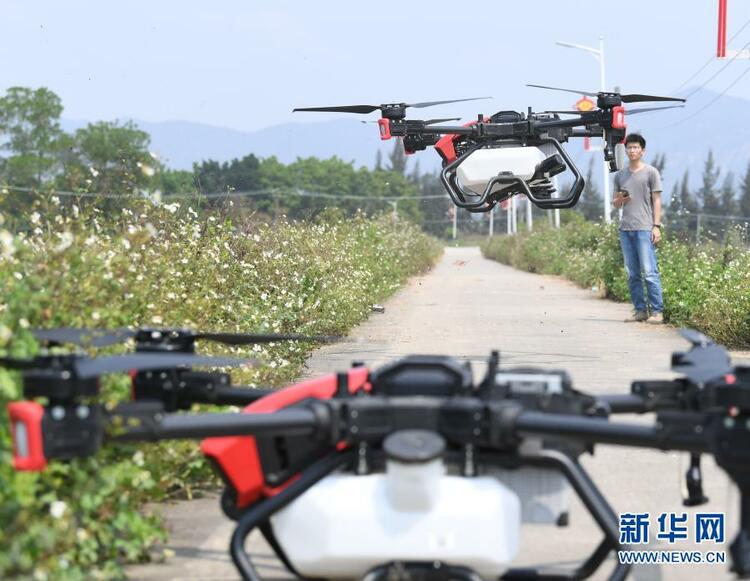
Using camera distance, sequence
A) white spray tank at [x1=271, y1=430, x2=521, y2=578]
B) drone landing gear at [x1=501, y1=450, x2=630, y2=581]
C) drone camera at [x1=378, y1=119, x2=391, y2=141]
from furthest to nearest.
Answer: drone camera at [x1=378, y1=119, x2=391, y2=141] < drone landing gear at [x1=501, y1=450, x2=630, y2=581] < white spray tank at [x1=271, y1=430, x2=521, y2=578]

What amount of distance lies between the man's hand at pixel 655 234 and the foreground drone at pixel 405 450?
11.0 m

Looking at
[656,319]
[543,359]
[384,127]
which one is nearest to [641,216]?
[656,319]

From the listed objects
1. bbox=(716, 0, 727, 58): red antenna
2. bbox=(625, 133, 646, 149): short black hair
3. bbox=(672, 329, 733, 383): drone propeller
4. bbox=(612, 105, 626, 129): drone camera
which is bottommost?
bbox=(672, 329, 733, 383): drone propeller

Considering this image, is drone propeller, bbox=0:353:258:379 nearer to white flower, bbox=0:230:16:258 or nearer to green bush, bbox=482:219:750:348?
white flower, bbox=0:230:16:258

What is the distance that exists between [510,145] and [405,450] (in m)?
7.55

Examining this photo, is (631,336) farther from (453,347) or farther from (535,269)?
(535,269)

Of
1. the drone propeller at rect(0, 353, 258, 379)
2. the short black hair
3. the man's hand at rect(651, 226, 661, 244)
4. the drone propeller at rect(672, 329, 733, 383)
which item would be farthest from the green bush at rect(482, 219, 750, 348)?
the drone propeller at rect(0, 353, 258, 379)

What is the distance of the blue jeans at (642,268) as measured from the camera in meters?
15.1

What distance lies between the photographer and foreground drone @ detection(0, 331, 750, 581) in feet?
12.4

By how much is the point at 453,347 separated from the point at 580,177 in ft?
8.78

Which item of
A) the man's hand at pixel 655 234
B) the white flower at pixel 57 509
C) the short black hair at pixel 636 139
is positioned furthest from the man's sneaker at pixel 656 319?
the white flower at pixel 57 509

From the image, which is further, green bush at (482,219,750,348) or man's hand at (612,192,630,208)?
man's hand at (612,192,630,208)

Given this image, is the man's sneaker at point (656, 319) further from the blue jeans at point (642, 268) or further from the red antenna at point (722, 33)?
the red antenna at point (722, 33)

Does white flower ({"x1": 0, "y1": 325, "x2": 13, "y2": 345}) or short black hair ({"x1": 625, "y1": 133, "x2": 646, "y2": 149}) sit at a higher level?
short black hair ({"x1": 625, "y1": 133, "x2": 646, "y2": 149})
